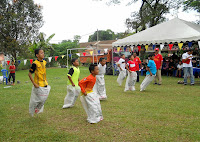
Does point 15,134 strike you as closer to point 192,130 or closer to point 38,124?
point 38,124

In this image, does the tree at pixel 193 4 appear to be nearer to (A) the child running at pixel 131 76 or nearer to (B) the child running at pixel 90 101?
(A) the child running at pixel 131 76

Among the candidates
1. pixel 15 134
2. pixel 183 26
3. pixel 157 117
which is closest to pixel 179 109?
pixel 157 117

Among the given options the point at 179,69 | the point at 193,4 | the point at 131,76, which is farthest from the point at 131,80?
the point at 193,4

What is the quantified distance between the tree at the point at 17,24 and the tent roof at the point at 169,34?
48.4 feet

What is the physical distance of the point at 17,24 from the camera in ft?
79.9

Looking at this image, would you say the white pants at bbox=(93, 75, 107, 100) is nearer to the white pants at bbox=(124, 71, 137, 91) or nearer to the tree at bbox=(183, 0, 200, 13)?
the white pants at bbox=(124, 71, 137, 91)

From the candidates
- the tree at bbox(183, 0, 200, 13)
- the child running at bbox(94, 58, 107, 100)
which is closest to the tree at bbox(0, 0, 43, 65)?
the tree at bbox(183, 0, 200, 13)

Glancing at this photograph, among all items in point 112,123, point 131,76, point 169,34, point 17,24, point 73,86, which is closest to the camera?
point 112,123

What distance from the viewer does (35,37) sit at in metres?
26.8

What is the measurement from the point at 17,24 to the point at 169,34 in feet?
60.5

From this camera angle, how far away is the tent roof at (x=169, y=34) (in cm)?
1162

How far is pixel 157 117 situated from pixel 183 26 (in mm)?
9039

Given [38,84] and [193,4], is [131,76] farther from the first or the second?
[193,4]

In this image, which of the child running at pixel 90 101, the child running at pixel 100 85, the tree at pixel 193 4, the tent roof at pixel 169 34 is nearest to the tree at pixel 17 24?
the tent roof at pixel 169 34
